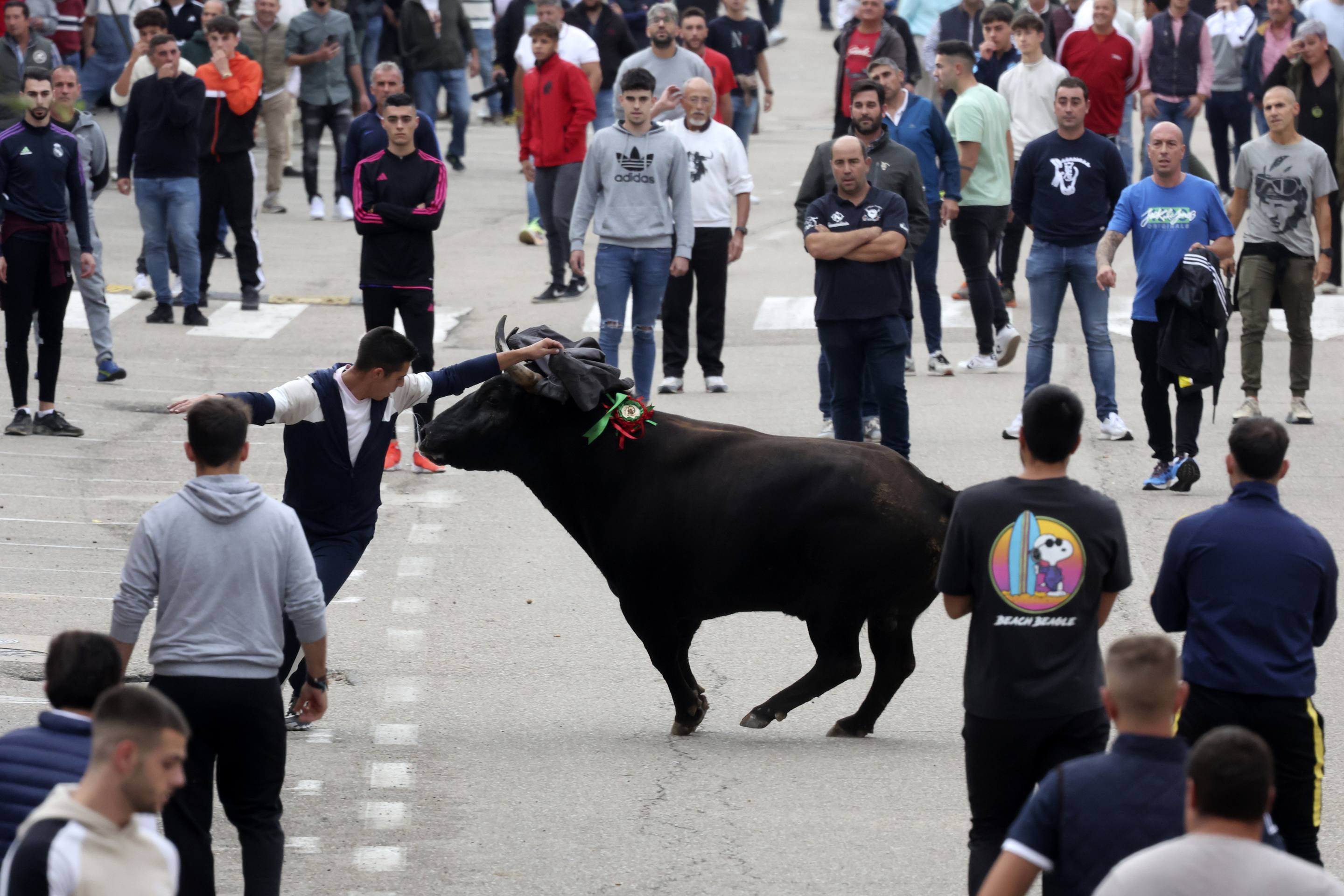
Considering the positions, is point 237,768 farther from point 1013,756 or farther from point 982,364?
point 982,364

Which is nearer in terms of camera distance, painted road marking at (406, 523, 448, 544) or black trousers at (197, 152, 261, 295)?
painted road marking at (406, 523, 448, 544)

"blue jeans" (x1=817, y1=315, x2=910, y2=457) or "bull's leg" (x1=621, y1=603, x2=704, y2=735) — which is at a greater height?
"blue jeans" (x1=817, y1=315, x2=910, y2=457)

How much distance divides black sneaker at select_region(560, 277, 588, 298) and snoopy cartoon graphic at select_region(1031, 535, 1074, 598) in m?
12.7

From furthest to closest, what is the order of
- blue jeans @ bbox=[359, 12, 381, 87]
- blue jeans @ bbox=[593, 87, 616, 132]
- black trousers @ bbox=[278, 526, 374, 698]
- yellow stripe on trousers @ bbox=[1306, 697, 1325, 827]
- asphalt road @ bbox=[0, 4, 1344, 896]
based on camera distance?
blue jeans @ bbox=[359, 12, 381, 87] → blue jeans @ bbox=[593, 87, 616, 132] → black trousers @ bbox=[278, 526, 374, 698] → asphalt road @ bbox=[0, 4, 1344, 896] → yellow stripe on trousers @ bbox=[1306, 697, 1325, 827]

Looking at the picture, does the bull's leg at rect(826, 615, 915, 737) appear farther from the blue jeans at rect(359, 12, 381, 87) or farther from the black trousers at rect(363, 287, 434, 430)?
the blue jeans at rect(359, 12, 381, 87)

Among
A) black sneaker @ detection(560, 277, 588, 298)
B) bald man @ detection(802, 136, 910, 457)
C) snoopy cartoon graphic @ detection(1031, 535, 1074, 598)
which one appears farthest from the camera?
black sneaker @ detection(560, 277, 588, 298)

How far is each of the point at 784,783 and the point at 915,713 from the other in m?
1.16

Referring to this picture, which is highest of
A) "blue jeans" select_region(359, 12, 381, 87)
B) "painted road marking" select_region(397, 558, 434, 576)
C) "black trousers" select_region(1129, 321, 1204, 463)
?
"blue jeans" select_region(359, 12, 381, 87)

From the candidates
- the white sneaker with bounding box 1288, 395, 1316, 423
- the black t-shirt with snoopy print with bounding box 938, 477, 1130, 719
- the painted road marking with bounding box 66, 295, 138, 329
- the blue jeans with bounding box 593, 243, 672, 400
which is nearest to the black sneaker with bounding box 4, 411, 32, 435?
the painted road marking with bounding box 66, 295, 138, 329

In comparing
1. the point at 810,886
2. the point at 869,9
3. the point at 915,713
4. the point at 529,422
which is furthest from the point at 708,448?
the point at 869,9

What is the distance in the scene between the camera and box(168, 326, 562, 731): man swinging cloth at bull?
287 inches

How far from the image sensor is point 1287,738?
5379 millimetres

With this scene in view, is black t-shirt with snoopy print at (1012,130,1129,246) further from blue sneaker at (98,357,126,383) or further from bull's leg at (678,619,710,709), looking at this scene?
blue sneaker at (98,357,126,383)

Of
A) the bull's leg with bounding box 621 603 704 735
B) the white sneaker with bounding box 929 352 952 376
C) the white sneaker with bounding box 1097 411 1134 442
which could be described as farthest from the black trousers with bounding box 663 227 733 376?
the bull's leg with bounding box 621 603 704 735
